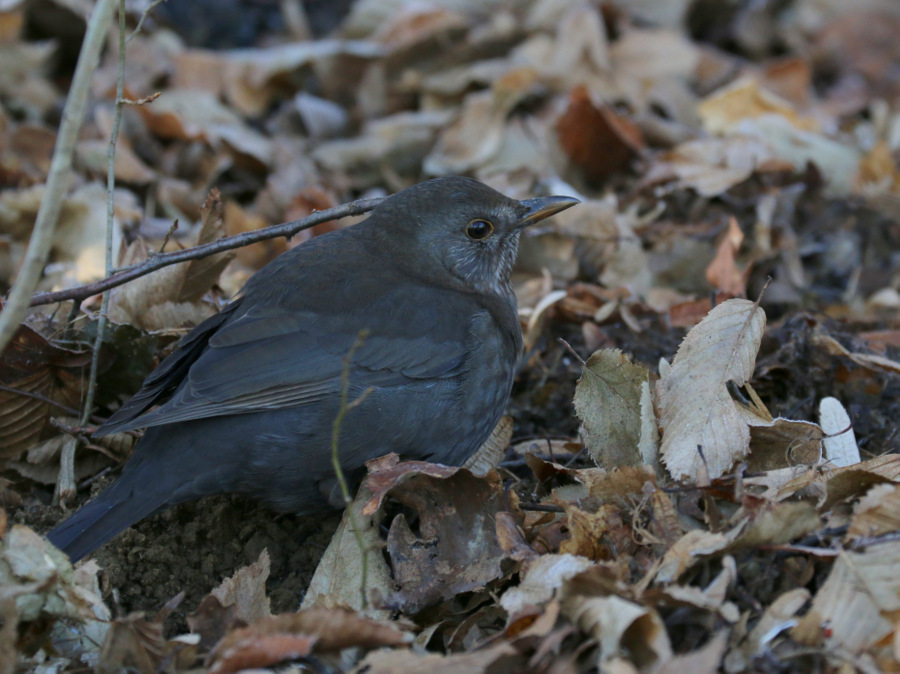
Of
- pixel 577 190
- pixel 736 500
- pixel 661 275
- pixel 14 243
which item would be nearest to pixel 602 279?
pixel 661 275

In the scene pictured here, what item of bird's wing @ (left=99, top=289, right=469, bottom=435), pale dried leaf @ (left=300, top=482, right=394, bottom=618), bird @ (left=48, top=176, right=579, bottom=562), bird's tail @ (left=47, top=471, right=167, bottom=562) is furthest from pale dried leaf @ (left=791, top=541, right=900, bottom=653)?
bird's tail @ (left=47, top=471, right=167, bottom=562)

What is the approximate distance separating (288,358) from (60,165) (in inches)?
45.2

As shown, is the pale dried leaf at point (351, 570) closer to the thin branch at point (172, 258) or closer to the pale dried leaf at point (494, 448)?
the pale dried leaf at point (494, 448)

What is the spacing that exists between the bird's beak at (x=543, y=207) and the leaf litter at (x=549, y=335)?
50 cm

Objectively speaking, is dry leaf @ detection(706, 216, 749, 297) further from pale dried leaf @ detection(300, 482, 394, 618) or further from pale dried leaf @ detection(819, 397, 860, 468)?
pale dried leaf @ detection(300, 482, 394, 618)

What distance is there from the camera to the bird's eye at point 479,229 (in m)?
4.01

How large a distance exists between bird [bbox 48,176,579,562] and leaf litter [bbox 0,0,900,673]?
216 millimetres

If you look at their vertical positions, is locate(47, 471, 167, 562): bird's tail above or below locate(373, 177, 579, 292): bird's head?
below

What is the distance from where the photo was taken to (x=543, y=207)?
4.05m

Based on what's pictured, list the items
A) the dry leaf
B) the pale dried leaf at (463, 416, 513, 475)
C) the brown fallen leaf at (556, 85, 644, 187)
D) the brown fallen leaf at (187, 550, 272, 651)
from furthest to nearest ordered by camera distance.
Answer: the brown fallen leaf at (556, 85, 644, 187)
the dry leaf
the pale dried leaf at (463, 416, 513, 475)
the brown fallen leaf at (187, 550, 272, 651)

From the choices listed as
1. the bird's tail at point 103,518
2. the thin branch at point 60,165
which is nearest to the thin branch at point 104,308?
the bird's tail at point 103,518

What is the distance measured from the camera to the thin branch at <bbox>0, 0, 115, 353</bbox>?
229 cm

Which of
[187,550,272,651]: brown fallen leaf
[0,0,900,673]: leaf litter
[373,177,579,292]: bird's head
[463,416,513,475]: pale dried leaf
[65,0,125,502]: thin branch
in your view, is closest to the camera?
[0,0,900,673]: leaf litter

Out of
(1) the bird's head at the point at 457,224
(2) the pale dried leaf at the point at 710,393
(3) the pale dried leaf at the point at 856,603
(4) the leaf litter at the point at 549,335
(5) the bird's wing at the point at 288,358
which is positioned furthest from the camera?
(1) the bird's head at the point at 457,224
